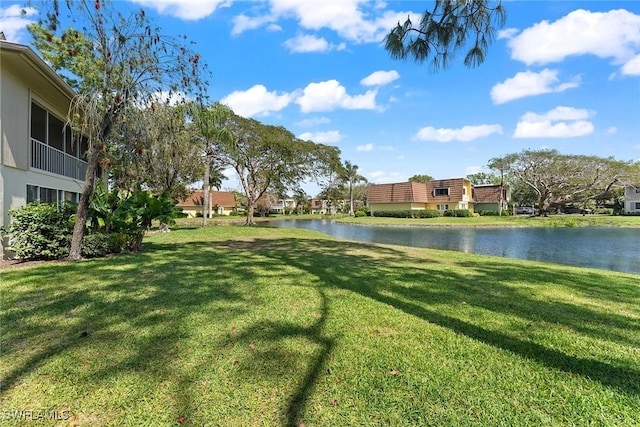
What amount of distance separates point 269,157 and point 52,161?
44.2 feet

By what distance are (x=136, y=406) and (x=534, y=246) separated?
19.1 m

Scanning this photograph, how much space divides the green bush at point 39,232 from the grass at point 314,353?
73.6 inches

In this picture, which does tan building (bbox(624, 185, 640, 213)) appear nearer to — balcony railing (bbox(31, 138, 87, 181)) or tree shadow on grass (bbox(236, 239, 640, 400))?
tree shadow on grass (bbox(236, 239, 640, 400))

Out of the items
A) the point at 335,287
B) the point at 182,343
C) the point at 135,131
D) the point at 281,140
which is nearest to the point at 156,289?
the point at 182,343

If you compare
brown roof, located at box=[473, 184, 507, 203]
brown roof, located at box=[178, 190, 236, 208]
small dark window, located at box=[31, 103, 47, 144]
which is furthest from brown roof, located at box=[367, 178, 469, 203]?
small dark window, located at box=[31, 103, 47, 144]

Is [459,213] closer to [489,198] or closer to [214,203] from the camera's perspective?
[489,198]

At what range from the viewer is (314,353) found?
299 centimetres

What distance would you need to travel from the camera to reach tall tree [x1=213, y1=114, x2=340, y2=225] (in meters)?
22.0

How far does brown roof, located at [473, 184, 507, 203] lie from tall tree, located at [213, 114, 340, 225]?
120ft

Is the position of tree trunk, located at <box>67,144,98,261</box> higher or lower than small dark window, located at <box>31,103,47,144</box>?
lower

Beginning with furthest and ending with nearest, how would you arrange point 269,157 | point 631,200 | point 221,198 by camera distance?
point 221,198 → point 631,200 → point 269,157

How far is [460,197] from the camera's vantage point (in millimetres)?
45656

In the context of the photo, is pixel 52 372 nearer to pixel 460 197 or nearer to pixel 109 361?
pixel 109 361

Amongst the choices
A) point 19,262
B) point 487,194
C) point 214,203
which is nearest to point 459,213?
point 487,194
